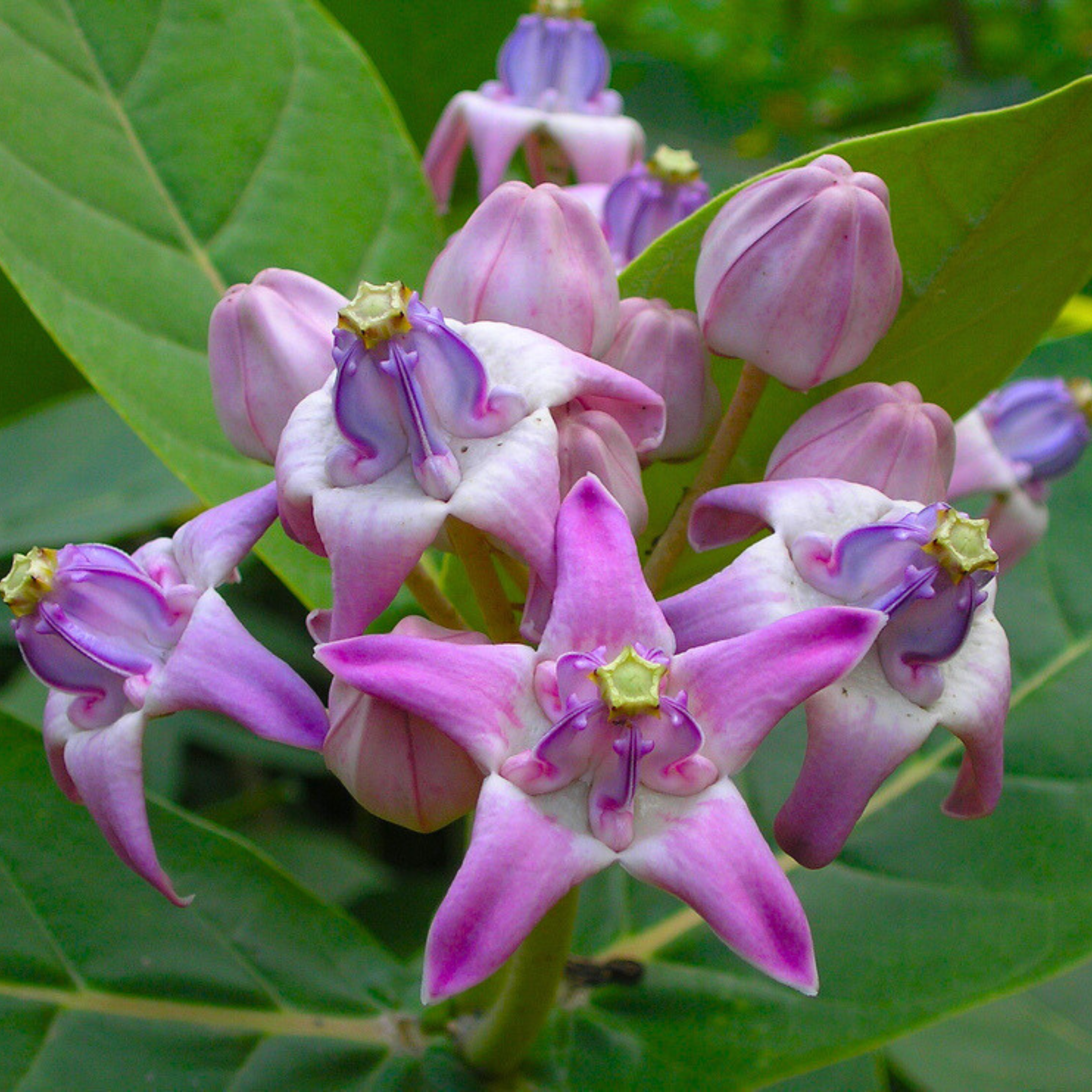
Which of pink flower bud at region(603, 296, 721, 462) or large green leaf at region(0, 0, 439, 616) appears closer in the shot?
pink flower bud at region(603, 296, 721, 462)

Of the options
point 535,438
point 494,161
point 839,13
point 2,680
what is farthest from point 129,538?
point 839,13

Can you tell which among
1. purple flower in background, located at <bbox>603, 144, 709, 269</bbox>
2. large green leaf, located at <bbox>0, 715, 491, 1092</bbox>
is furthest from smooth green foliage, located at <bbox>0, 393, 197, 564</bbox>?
purple flower in background, located at <bbox>603, 144, 709, 269</bbox>

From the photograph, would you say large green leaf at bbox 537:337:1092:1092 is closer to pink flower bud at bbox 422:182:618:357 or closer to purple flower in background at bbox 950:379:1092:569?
purple flower in background at bbox 950:379:1092:569

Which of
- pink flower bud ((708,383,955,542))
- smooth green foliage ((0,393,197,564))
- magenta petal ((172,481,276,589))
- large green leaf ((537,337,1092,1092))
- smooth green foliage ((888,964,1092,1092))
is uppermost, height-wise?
pink flower bud ((708,383,955,542))

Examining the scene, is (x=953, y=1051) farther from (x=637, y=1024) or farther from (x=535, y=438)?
(x=535, y=438)

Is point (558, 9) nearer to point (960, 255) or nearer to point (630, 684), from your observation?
point (960, 255)

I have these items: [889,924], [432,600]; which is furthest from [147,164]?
[889,924]
